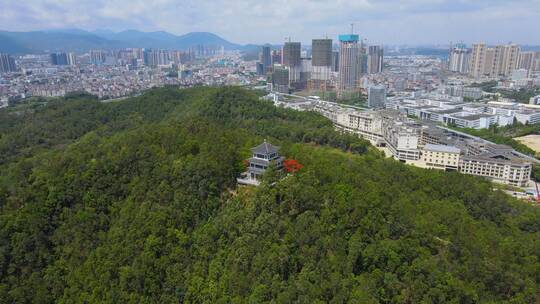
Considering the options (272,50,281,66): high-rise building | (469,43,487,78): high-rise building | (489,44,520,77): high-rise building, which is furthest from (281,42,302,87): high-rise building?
(489,44,520,77): high-rise building

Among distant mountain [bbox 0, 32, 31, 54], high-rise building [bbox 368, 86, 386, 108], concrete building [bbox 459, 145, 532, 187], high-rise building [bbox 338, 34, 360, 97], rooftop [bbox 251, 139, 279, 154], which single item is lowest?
concrete building [bbox 459, 145, 532, 187]

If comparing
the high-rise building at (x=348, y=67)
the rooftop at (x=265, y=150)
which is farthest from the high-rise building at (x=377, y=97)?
the rooftop at (x=265, y=150)

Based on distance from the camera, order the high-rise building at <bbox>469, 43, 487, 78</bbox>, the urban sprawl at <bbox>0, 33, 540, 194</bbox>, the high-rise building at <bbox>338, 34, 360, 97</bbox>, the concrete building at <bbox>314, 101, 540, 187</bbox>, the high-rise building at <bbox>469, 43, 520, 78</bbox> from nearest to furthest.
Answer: the concrete building at <bbox>314, 101, 540, 187</bbox> → the urban sprawl at <bbox>0, 33, 540, 194</bbox> → the high-rise building at <bbox>338, 34, 360, 97</bbox> → the high-rise building at <bbox>469, 43, 520, 78</bbox> → the high-rise building at <bbox>469, 43, 487, 78</bbox>

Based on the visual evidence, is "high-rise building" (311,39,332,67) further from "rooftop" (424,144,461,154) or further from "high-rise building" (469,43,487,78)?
"rooftop" (424,144,461,154)

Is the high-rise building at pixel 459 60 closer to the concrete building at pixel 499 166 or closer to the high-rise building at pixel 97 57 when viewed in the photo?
the concrete building at pixel 499 166

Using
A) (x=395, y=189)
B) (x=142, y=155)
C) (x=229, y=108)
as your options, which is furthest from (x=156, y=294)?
(x=229, y=108)
